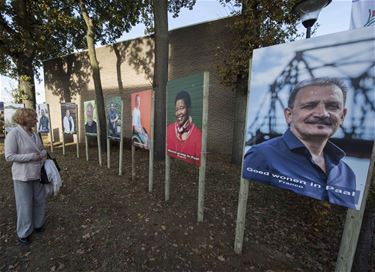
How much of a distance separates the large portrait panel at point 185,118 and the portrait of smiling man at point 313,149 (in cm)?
126

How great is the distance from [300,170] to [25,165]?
136 inches

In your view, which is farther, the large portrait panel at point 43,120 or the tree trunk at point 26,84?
the tree trunk at point 26,84

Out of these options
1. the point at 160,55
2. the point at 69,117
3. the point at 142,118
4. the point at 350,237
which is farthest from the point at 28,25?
the point at 350,237

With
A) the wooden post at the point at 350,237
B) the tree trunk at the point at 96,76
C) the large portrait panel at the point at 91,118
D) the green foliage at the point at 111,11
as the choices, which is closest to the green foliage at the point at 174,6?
the green foliage at the point at 111,11

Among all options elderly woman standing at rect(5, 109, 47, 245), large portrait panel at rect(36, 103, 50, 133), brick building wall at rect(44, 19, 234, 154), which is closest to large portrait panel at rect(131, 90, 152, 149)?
elderly woman standing at rect(5, 109, 47, 245)

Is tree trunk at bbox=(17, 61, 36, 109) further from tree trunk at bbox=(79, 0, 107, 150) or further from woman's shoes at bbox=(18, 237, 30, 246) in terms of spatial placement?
woman's shoes at bbox=(18, 237, 30, 246)

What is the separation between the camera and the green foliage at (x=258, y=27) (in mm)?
5836

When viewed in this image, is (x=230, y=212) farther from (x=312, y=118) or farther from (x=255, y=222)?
(x=312, y=118)

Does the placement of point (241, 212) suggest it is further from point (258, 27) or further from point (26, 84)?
point (26, 84)

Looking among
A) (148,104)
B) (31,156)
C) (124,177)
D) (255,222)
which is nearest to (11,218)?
→ (31,156)

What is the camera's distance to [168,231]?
336 centimetres

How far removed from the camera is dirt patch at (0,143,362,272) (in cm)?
278

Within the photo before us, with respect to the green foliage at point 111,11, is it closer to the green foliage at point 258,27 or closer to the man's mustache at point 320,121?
the green foliage at point 258,27

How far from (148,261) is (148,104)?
3131 mm
